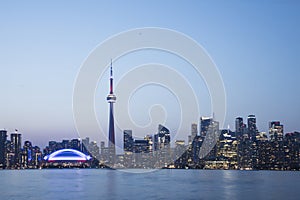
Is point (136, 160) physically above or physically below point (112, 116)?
below

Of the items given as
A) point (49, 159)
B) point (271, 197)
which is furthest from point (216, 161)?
point (271, 197)

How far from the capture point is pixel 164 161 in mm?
178250

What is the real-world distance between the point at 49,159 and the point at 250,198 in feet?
524

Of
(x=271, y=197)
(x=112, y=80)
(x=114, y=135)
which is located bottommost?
(x=271, y=197)

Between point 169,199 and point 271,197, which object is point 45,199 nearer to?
point 169,199

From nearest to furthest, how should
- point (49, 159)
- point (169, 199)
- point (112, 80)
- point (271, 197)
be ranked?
point (169, 199), point (271, 197), point (112, 80), point (49, 159)

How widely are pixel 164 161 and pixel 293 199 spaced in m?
129

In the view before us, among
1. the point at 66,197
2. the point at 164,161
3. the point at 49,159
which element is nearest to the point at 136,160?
the point at 164,161

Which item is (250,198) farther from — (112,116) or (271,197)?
(112,116)

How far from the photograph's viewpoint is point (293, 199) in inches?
2005

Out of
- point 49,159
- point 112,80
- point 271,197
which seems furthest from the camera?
point 49,159

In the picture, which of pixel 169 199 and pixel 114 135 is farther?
pixel 114 135

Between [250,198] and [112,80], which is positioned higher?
[112,80]

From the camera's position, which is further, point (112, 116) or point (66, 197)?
point (112, 116)
